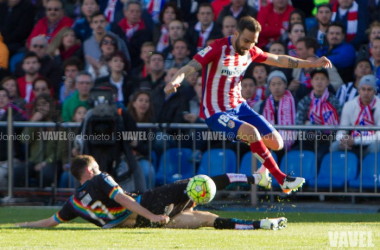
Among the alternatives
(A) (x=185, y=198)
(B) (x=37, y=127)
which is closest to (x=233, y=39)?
(A) (x=185, y=198)

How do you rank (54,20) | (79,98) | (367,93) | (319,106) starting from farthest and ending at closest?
(54,20)
(79,98)
(319,106)
(367,93)

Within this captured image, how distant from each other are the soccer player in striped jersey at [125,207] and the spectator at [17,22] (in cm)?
764

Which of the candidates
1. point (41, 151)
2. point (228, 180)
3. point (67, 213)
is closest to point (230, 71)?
point (228, 180)

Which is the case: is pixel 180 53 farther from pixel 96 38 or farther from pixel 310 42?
pixel 310 42

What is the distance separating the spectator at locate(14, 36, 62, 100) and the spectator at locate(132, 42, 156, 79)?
139cm

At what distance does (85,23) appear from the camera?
1545 centimetres

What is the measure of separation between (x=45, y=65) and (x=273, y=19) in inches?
166

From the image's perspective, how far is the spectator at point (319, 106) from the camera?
476 inches

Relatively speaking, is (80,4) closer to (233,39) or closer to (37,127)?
(37,127)

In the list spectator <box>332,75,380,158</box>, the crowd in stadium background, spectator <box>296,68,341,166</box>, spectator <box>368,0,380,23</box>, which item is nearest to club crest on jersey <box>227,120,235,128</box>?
the crowd in stadium background

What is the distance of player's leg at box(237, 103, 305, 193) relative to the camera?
9.11 metres

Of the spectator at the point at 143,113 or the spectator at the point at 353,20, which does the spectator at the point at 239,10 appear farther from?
the spectator at the point at 143,113

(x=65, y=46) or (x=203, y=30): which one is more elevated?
(x=203, y=30)

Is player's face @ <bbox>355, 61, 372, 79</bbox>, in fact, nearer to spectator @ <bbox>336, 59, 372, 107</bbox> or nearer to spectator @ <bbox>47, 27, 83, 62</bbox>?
spectator @ <bbox>336, 59, 372, 107</bbox>
